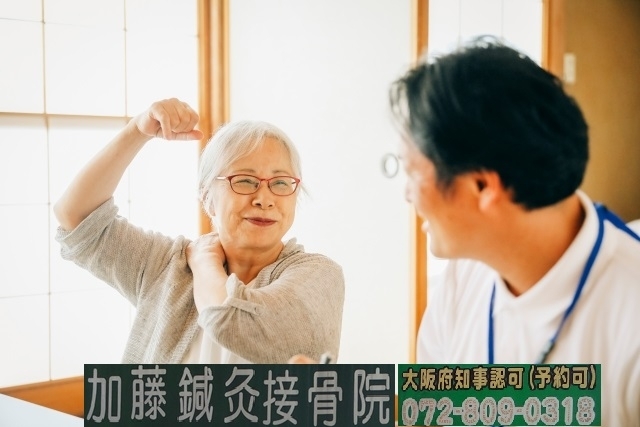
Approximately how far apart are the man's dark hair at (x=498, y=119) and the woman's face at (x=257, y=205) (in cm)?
41

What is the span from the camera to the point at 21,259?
218 centimetres

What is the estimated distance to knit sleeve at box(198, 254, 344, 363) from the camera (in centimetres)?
100

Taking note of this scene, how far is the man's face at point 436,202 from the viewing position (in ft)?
2.37

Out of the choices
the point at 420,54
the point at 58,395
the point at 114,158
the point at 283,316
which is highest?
the point at 420,54

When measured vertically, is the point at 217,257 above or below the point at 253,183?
below

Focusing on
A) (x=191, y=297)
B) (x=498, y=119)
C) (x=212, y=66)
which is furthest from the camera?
(x=212, y=66)

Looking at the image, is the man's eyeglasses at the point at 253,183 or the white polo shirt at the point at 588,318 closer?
the white polo shirt at the point at 588,318

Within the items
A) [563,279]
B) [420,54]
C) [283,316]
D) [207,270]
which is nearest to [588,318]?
[563,279]

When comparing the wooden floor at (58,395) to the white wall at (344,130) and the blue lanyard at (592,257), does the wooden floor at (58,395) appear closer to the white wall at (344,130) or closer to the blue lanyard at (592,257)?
the white wall at (344,130)

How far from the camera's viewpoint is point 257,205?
43.1 inches

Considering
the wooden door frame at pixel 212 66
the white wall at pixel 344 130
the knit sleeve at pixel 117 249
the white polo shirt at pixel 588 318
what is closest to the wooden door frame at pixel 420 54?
the white wall at pixel 344 130

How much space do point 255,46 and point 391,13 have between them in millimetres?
427

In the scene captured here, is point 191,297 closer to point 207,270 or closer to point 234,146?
point 207,270

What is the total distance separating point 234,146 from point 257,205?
0.29ft
